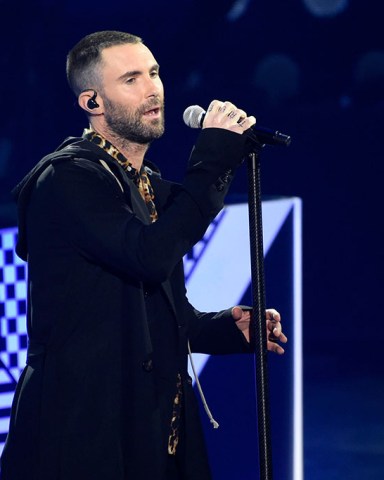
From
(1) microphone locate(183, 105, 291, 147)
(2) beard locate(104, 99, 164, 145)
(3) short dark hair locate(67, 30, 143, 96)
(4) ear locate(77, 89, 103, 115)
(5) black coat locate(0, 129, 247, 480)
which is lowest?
(5) black coat locate(0, 129, 247, 480)

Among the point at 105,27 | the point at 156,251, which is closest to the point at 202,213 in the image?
the point at 156,251

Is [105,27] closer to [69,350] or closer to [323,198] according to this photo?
[323,198]

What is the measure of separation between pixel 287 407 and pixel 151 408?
3.53 feet

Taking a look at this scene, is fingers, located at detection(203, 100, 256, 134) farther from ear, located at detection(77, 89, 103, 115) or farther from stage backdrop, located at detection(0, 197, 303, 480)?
stage backdrop, located at detection(0, 197, 303, 480)

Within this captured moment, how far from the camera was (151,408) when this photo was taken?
167cm

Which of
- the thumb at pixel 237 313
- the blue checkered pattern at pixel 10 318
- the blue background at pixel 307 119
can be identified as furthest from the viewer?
the blue background at pixel 307 119

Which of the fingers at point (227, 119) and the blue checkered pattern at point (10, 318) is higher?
the fingers at point (227, 119)

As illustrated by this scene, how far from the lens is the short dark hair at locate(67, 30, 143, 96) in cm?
183

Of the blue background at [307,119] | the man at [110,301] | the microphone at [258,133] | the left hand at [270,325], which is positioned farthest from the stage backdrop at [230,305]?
the microphone at [258,133]

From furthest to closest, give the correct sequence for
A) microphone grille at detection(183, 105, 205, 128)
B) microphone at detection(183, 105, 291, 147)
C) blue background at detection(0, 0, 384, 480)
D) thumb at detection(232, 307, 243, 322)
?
blue background at detection(0, 0, 384, 480) < thumb at detection(232, 307, 243, 322) < microphone grille at detection(183, 105, 205, 128) < microphone at detection(183, 105, 291, 147)

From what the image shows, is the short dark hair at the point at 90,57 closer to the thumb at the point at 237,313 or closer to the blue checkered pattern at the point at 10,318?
the thumb at the point at 237,313

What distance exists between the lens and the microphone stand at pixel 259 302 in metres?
1.57

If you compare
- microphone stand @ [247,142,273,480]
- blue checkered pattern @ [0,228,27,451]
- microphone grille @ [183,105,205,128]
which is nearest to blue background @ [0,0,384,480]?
blue checkered pattern @ [0,228,27,451]

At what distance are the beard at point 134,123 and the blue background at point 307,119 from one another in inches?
52.2
